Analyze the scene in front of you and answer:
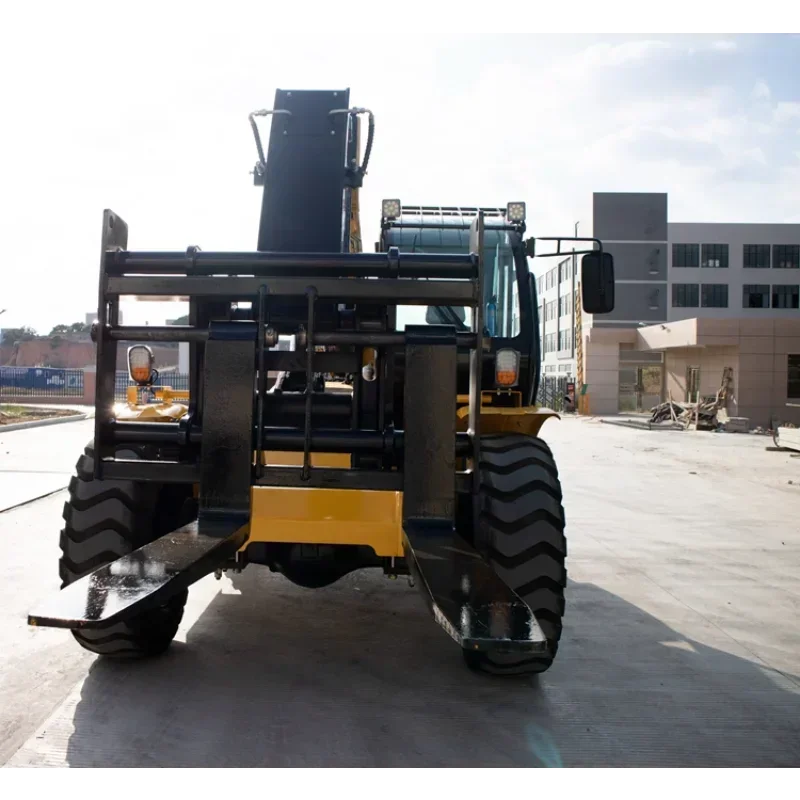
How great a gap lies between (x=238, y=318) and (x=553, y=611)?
8.21 ft

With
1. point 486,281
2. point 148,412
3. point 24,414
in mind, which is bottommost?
point 24,414

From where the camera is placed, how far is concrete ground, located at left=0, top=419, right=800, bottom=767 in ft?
10.4

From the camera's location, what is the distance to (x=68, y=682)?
12.4 ft

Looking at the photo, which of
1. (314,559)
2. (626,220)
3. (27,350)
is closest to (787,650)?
(314,559)

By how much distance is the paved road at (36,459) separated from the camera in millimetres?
9773

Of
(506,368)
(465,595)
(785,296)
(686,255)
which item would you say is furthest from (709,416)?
(785,296)

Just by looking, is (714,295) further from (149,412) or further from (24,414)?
(149,412)

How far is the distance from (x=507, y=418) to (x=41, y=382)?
3942 centimetres

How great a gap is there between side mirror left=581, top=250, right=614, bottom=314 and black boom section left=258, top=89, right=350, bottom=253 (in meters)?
1.67

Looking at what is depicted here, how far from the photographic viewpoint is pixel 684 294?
53.0 m

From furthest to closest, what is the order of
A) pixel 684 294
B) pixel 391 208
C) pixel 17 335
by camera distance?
pixel 17 335 → pixel 684 294 → pixel 391 208

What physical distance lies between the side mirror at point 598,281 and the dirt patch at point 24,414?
737 inches

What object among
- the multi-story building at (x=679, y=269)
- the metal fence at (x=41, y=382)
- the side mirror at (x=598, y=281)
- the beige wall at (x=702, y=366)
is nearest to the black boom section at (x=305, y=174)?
the side mirror at (x=598, y=281)

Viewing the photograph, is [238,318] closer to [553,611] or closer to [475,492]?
[475,492]
